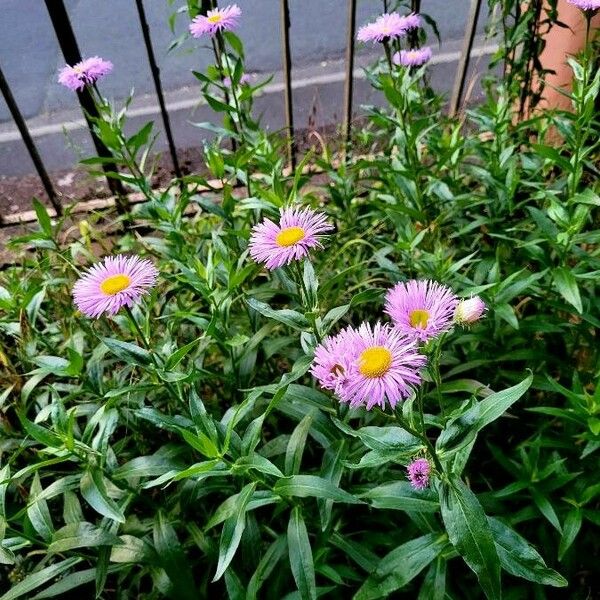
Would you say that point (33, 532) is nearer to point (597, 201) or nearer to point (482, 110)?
point (597, 201)

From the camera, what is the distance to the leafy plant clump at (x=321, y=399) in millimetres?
943

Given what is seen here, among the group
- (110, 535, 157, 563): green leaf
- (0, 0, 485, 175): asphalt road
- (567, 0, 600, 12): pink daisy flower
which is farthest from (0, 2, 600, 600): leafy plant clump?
(0, 0, 485, 175): asphalt road

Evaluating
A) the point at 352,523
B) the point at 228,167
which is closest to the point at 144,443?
the point at 352,523

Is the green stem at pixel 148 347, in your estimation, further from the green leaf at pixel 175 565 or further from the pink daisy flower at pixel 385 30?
the pink daisy flower at pixel 385 30

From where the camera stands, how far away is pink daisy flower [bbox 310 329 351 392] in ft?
2.71

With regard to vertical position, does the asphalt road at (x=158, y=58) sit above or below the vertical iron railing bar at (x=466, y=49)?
above

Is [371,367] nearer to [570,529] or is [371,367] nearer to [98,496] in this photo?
[98,496]

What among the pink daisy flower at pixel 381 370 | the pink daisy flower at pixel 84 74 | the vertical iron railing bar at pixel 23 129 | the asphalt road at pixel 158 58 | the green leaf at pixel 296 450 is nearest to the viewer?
the pink daisy flower at pixel 381 370

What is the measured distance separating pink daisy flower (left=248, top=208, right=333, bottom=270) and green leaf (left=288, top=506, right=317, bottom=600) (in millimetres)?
452

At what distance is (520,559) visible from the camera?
37.6 inches

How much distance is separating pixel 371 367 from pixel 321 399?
43cm

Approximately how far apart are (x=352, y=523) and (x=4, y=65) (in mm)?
4047

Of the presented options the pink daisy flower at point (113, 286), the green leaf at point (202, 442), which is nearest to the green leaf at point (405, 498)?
the green leaf at point (202, 442)

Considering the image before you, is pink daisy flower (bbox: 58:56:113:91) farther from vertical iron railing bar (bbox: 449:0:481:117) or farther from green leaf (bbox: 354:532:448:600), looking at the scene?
green leaf (bbox: 354:532:448:600)
